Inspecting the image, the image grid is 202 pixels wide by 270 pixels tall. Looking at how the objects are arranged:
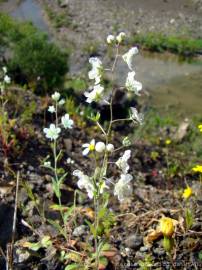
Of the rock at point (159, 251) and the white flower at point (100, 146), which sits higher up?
the white flower at point (100, 146)

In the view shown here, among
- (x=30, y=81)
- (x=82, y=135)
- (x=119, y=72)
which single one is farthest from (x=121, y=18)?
(x=82, y=135)

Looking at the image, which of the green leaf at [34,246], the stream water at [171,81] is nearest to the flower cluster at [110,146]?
the green leaf at [34,246]

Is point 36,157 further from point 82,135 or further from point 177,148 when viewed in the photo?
point 177,148

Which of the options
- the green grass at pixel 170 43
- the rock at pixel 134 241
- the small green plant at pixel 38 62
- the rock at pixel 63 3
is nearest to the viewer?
the rock at pixel 134 241

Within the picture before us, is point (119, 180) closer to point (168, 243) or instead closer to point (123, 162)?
point (123, 162)

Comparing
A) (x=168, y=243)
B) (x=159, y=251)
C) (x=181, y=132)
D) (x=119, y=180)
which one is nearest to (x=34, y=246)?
(x=159, y=251)

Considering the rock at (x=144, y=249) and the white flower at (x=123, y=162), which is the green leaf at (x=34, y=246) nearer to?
the rock at (x=144, y=249)

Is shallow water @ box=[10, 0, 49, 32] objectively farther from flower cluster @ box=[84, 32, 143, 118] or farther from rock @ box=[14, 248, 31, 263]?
flower cluster @ box=[84, 32, 143, 118]

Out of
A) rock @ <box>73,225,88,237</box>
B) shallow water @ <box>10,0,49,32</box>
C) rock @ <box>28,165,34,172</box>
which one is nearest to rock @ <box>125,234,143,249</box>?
rock @ <box>73,225,88,237</box>
